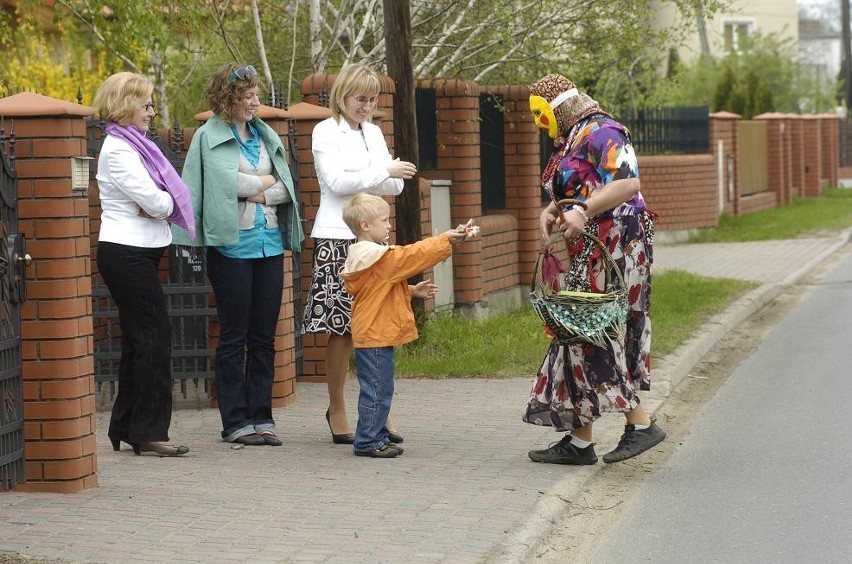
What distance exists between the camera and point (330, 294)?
303 inches

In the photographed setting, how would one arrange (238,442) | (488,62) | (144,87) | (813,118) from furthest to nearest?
(813,118), (488,62), (238,442), (144,87)

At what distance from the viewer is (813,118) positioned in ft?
117

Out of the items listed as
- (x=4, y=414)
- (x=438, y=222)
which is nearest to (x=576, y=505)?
(x=4, y=414)

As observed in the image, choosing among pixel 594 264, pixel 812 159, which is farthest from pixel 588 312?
pixel 812 159

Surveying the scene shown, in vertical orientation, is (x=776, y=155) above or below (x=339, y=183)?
above

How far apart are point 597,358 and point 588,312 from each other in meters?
0.35

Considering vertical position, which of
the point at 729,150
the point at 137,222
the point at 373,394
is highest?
the point at 729,150

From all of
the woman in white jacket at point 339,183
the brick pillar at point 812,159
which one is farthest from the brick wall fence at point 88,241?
the brick pillar at point 812,159

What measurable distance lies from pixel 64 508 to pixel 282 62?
9.61 m

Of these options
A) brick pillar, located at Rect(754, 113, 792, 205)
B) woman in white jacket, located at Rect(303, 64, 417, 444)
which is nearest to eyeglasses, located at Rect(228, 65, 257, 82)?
woman in white jacket, located at Rect(303, 64, 417, 444)

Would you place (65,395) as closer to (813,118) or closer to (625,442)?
(625,442)

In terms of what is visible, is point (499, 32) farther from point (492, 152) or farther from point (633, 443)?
point (633, 443)

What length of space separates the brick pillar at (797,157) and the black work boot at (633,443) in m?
27.2

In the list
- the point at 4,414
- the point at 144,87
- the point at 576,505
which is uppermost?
the point at 144,87
